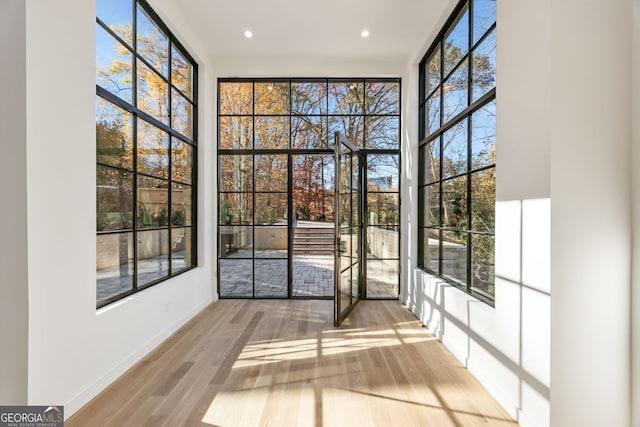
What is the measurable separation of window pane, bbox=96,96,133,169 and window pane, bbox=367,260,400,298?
11.2ft

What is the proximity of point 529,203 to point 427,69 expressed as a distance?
286 centimetres

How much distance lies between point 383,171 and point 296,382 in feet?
10.6

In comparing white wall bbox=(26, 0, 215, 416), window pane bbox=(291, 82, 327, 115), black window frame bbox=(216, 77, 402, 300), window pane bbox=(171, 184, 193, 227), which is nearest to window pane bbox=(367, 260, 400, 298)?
black window frame bbox=(216, 77, 402, 300)

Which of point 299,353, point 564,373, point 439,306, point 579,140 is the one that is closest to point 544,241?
point 579,140

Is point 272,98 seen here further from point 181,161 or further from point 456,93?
point 456,93

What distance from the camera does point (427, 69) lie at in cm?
416

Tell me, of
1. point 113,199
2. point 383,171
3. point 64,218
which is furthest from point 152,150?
point 383,171

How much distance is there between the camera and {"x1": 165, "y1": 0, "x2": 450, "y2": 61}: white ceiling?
134 inches

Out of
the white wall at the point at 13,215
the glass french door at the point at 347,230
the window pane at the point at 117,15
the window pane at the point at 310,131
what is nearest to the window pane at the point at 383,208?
the glass french door at the point at 347,230

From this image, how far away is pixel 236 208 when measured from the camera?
4.77m

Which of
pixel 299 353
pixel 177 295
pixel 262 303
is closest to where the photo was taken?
pixel 299 353

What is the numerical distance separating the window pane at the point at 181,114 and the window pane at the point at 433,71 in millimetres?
3112

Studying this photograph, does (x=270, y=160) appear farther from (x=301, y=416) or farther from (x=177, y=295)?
(x=301, y=416)

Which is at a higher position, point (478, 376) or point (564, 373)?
point (564, 373)
